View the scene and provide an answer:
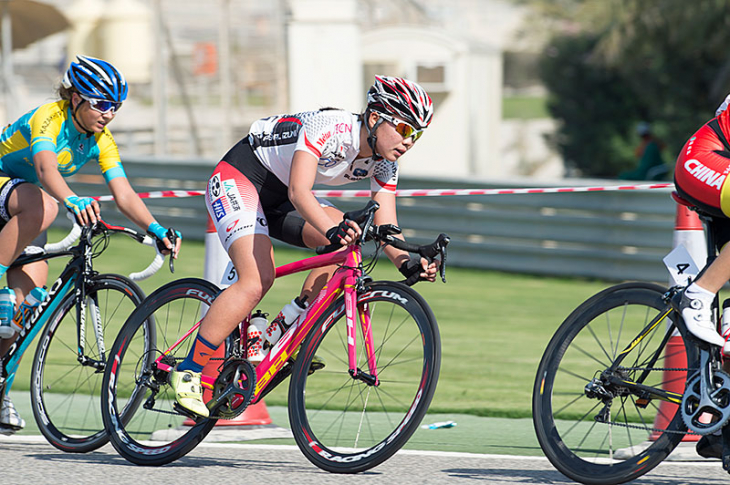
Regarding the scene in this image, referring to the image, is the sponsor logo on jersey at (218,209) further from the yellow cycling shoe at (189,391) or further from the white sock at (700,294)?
the white sock at (700,294)

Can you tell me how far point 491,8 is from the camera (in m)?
102

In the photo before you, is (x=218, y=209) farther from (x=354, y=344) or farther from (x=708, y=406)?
(x=708, y=406)

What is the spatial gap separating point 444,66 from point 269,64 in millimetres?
4366

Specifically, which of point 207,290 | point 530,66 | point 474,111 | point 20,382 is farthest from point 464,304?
point 530,66

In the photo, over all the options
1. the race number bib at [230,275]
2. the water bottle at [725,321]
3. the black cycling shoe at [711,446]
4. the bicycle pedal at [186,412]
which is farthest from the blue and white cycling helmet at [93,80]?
the black cycling shoe at [711,446]

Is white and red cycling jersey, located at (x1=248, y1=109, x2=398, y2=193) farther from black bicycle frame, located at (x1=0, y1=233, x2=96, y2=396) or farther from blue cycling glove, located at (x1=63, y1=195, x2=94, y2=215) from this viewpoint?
black bicycle frame, located at (x1=0, y1=233, x2=96, y2=396)

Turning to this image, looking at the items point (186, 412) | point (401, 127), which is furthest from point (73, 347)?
point (401, 127)

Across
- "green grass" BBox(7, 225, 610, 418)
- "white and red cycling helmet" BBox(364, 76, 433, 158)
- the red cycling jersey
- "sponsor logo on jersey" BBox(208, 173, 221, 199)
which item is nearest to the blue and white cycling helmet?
"sponsor logo on jersey" BBox(208, 173, 221, 199)

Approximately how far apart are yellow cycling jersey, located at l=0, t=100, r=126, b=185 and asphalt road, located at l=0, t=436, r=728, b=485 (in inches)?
57.3

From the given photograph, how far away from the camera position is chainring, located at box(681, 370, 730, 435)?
4676 millimetres

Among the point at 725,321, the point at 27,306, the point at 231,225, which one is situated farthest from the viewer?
the point at 27,306

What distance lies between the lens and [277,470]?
5.43 metres

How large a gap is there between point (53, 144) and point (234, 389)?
5.25 feet

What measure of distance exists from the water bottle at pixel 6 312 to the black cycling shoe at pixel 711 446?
3570 millimetres
